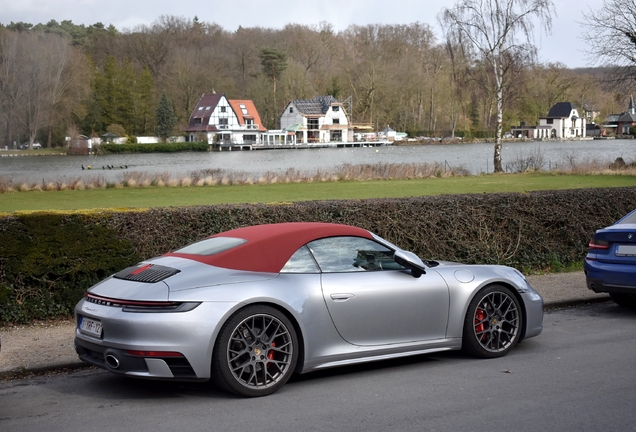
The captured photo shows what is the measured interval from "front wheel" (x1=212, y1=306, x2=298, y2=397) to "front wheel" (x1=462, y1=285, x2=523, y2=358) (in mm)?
1993

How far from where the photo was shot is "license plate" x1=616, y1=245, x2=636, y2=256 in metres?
9.56

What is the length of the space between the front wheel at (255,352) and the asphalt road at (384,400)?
Answer: 0.15 m

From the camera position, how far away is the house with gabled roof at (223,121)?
116 metres

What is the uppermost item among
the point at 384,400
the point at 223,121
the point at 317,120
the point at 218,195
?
the point at 317,120

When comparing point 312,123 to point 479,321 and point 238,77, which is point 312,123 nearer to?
point 238,77

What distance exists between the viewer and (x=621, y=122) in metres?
168

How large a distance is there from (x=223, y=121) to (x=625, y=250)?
111 meters

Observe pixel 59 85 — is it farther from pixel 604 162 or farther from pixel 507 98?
pixel 604 162

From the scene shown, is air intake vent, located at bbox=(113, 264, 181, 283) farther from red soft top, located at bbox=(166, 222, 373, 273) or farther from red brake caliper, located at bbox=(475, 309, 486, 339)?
red brake caliper, located at bbox=(475, 309, 486, 339)

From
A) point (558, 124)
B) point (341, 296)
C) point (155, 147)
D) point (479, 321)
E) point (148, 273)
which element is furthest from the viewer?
point (558, 124)

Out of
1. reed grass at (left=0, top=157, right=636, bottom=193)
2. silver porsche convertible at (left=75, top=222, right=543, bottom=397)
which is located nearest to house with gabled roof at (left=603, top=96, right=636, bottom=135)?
reed grass at (left=0, top=157, right=636, bottom=193)

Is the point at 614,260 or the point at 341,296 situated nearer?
the point at 341,296

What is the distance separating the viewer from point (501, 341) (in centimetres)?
766

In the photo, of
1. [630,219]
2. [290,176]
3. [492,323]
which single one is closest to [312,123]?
[290,176]
